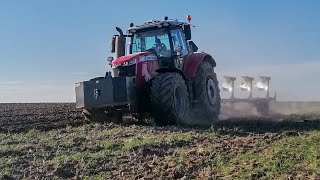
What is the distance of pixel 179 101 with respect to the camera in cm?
→ 1237

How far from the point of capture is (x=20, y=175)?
6988 mm

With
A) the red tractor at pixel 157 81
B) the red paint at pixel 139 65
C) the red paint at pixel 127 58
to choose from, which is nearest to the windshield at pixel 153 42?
the red tractor at pixel 157 81

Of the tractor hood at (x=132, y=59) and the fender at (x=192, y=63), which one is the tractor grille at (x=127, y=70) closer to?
the tractor hood at (x=132, y=59)

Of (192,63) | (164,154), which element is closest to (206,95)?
(192,63)

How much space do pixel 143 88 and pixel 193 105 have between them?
201 centimetres

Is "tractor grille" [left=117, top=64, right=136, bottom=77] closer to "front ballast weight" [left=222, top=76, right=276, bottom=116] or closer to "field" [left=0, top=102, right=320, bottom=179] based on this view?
"field" [left=0, top=102, right=320, bottom=179]

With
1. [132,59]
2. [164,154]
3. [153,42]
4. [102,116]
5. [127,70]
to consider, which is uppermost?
[153,42]

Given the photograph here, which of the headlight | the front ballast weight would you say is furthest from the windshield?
the headlight

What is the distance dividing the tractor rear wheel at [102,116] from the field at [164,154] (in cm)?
169

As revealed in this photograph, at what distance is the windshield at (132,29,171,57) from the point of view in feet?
43.2

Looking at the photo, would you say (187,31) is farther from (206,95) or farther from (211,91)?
(211,91)

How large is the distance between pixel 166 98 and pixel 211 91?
127 inches

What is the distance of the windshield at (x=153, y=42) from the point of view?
13.2 m

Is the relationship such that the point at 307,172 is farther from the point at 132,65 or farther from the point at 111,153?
the point at 132,65
